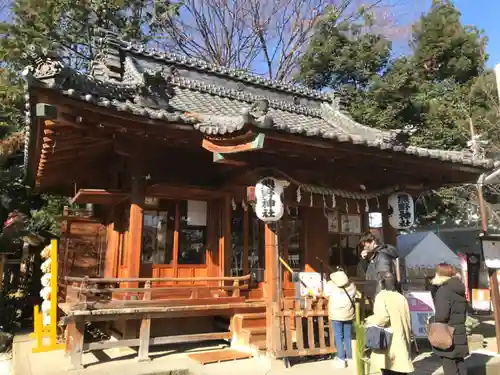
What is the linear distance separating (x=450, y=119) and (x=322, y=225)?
13.9 metres

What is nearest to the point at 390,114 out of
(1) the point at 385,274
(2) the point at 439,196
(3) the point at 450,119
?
(3) the point at 450,119

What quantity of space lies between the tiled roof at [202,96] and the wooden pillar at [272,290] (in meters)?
1.92

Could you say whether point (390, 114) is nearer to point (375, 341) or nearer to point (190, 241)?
point (190, 241)

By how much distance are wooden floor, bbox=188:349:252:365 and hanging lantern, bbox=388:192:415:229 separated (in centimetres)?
435

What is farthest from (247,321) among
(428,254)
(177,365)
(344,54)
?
(344,54)

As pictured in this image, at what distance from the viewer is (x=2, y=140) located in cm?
1573

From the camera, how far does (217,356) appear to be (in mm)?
7262

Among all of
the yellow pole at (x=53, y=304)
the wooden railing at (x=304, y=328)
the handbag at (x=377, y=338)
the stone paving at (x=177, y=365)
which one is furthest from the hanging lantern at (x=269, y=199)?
the yellow pole at (x=53, y=304)

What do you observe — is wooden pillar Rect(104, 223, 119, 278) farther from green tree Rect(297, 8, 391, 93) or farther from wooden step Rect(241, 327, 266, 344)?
green tree Rect(297, 8, 391, 93)

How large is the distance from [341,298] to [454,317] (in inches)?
71.0

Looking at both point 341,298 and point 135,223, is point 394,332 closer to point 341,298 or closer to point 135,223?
point 341,298

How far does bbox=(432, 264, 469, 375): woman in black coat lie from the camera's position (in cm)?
522

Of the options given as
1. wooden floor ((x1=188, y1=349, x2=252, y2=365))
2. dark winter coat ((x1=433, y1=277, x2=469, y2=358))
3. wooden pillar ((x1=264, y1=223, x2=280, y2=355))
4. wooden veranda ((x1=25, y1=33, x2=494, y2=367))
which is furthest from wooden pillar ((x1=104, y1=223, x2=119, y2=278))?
dark winter coat ((x1=433, y1=277, x2=469, y2=358))

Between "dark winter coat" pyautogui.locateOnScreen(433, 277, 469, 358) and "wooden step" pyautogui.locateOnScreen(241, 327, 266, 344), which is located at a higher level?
"dark winter coat" pyautogui.locateOnScreen(433, 277, 469, 358)
